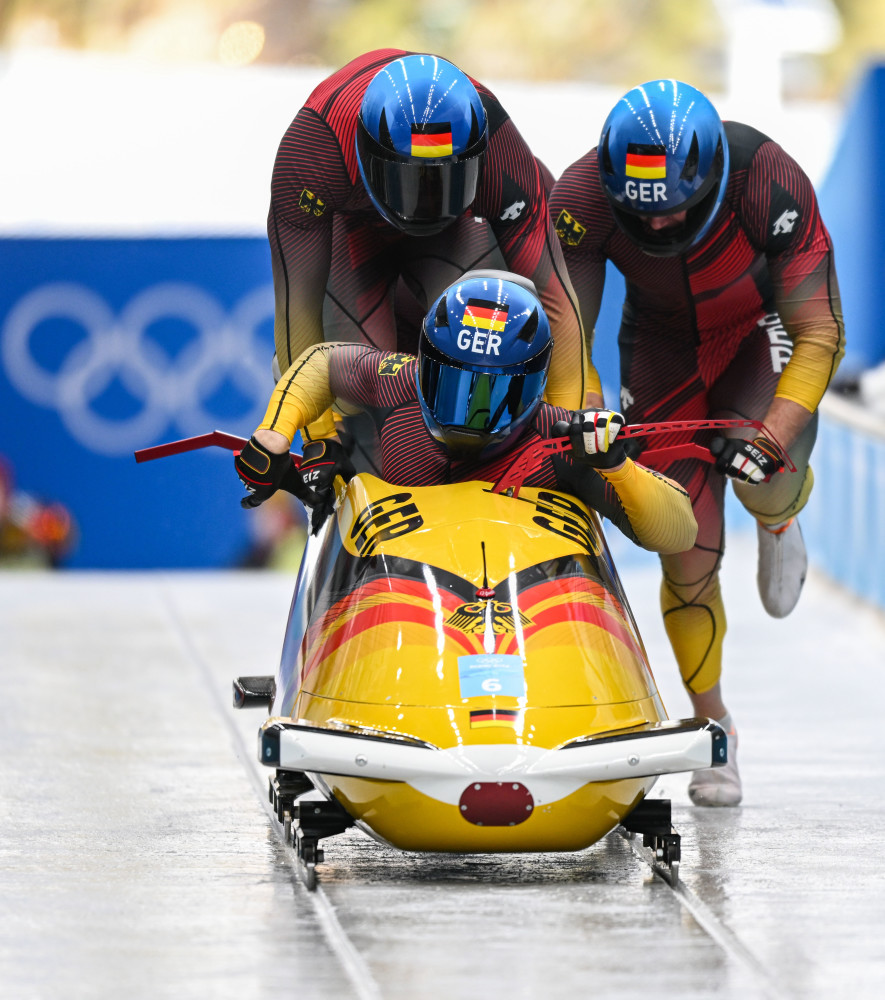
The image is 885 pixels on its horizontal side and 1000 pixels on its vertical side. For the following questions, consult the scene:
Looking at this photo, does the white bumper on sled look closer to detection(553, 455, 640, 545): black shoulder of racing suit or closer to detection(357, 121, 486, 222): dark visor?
detection(553, 455, 640, 545): black shoulder of racing suit

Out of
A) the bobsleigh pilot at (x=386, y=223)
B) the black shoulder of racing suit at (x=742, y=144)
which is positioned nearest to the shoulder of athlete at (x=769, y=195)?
the black shoulder of racing suit at (x=742, y=144)

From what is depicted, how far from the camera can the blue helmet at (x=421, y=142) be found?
4.29 m

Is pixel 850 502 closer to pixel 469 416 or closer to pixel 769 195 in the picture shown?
pixel 769 195

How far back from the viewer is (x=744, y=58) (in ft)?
52.4

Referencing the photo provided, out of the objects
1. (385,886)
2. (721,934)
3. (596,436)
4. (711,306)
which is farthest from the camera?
(711,306)

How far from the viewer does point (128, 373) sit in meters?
11.7

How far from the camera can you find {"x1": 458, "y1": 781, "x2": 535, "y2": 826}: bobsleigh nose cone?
3426 mm

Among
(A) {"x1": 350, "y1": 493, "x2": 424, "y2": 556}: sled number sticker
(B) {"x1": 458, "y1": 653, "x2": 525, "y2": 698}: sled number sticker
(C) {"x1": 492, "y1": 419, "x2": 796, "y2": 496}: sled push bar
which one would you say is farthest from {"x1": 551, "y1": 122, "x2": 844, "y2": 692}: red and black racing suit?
(B) {"x1": 458, "y1": 653, "x2": 525, "y2": 698}: sled number sticker

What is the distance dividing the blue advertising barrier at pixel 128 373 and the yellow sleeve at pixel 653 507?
7.74 meters

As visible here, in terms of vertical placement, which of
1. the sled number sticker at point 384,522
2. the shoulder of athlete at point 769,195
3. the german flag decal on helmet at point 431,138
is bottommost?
the sled number sticker at point 384,522

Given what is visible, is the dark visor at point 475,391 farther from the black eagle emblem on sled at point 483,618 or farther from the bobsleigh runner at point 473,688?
the black eagle emblem on sled at point 483,618

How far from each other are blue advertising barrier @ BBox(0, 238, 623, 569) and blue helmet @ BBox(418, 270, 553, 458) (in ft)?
25.7

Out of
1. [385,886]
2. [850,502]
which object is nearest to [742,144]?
[385,886]

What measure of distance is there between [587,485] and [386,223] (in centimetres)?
107
